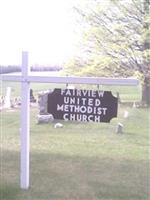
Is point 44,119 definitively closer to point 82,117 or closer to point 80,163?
point 80,163

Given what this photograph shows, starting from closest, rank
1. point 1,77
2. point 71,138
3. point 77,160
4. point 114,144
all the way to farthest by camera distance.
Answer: point 1,77 → point 77,160 → point 114,144 → point 71,138

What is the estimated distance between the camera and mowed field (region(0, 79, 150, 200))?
4.48 metres

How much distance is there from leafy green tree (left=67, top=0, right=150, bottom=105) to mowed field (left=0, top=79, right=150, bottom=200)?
4947mm

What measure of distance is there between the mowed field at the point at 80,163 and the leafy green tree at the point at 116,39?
4947 millimetres

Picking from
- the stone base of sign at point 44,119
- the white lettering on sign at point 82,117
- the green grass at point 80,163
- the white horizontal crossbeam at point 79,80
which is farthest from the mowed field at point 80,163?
the white horizontal crossbeam at point 79,80

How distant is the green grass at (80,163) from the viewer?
447cm

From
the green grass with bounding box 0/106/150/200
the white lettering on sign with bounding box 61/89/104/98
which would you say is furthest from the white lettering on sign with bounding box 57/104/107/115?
the green grass with bounding box 0/106/150/200

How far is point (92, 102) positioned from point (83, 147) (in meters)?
2.37

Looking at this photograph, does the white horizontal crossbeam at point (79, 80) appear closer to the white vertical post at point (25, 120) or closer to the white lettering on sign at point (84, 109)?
the white vertical post at point (25, 120)

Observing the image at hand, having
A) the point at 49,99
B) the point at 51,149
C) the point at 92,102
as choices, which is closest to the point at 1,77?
the point at 49,99

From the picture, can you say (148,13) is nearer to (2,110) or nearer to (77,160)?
(2,110)

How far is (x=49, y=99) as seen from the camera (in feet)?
14.7

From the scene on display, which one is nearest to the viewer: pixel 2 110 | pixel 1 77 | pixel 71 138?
pixel 1 77

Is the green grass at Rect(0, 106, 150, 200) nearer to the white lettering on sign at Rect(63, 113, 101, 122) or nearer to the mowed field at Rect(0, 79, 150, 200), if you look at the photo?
the mowed field at Rect(0, 79, 150, 200)
